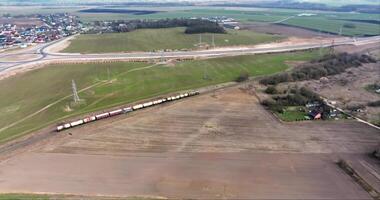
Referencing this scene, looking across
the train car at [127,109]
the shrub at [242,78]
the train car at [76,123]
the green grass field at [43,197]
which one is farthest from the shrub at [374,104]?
the train car at [76,123]

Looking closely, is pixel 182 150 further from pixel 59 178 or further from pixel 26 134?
pixel 26 134

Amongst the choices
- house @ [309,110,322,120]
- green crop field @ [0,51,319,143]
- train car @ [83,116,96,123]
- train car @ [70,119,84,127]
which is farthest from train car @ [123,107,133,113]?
house @ [309,110,322,120]

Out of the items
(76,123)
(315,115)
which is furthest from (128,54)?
(315,115)

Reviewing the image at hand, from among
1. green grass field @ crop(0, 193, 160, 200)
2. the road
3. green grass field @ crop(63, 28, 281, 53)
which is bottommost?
green grass field @ crop(0, 193, 160, 200)

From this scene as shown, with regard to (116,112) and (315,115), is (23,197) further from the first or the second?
(315,115)

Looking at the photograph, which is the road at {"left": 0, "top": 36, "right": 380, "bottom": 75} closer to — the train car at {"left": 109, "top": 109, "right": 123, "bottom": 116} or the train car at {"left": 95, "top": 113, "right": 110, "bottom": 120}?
the train car at {"left": 109, "top": 109, "right": 123, "bottom": 116}

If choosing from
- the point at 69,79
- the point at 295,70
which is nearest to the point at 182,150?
the point at 69,79
